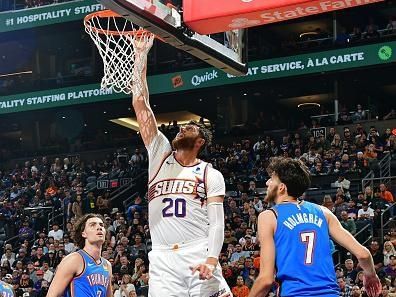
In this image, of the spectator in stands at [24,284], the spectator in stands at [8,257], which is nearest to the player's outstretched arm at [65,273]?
the spectator in stands at [24,284]

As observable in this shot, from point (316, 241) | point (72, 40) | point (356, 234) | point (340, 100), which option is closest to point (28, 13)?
point (72, 40)

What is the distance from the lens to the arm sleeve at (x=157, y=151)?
23.1ft

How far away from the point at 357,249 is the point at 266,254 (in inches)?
24.9

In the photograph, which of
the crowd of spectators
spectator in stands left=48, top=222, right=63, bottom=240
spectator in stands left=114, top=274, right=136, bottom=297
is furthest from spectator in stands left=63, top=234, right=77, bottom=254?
spectator in stands left=114, top=274, right=136, bottom=297

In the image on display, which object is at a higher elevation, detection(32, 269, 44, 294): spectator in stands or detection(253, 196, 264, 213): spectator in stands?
detection(253, 196, 264, 213): spectator in stands

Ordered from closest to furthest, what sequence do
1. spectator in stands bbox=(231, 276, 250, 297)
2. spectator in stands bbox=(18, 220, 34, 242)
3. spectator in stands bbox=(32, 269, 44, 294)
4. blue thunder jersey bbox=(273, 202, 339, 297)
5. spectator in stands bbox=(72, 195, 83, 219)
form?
blue thunder jersey bbox=(273, 202, 339, 297) → spectator in stands bbox=(231, 276, 250, 297) → spectator in stands bbox=(32, 269, 44, 294) → spectator in stands bbox=(72, 195, 83, 219) → spectator in stands bbox=(18, 220, 34, 242)

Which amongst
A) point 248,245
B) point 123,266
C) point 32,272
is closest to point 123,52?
point 248,245

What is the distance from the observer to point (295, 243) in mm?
5211

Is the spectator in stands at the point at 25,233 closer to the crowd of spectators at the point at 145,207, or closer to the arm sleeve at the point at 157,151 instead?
the crowd of spectators at the point at 145,207

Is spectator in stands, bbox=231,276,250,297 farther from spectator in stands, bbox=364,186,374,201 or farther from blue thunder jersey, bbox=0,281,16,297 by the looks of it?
blue thunder jersey, bbox=0,281,16,297

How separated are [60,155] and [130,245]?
38.8 ft

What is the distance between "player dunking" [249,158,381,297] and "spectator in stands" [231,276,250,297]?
10065 millimetres

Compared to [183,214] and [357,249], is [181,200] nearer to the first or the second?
[183,214]

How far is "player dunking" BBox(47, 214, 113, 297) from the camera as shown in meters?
7.61
